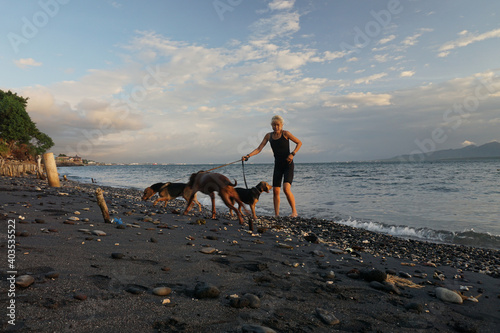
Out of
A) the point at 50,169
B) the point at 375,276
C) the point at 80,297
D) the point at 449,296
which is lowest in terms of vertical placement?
the point at 449,296

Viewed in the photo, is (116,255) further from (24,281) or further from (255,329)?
(255,329)

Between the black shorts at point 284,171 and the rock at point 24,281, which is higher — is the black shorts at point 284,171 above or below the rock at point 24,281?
above

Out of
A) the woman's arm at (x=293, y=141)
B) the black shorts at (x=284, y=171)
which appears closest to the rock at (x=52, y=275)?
the woman's arm at (x=293, y=141)

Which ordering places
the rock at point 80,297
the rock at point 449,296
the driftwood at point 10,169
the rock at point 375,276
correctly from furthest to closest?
the driftwood at point 10,169
the rock at point 375,276
the rock at point 449,296
the rock at point 80,297

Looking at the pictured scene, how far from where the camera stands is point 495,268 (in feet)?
17.1

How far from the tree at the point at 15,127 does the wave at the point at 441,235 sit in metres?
43.1

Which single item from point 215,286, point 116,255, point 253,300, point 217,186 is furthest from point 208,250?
point 217,186

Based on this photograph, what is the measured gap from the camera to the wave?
297 inches

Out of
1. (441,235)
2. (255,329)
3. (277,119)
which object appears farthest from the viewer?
(277,119)

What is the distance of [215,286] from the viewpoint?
2820 millimetres

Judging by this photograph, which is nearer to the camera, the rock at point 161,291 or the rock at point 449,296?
the rock at point 161,291

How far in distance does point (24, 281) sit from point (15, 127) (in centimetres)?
4799

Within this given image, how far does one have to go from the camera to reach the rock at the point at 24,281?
2.32 meters

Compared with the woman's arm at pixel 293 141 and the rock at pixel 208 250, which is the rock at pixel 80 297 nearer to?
the rock at pixel 208 250
